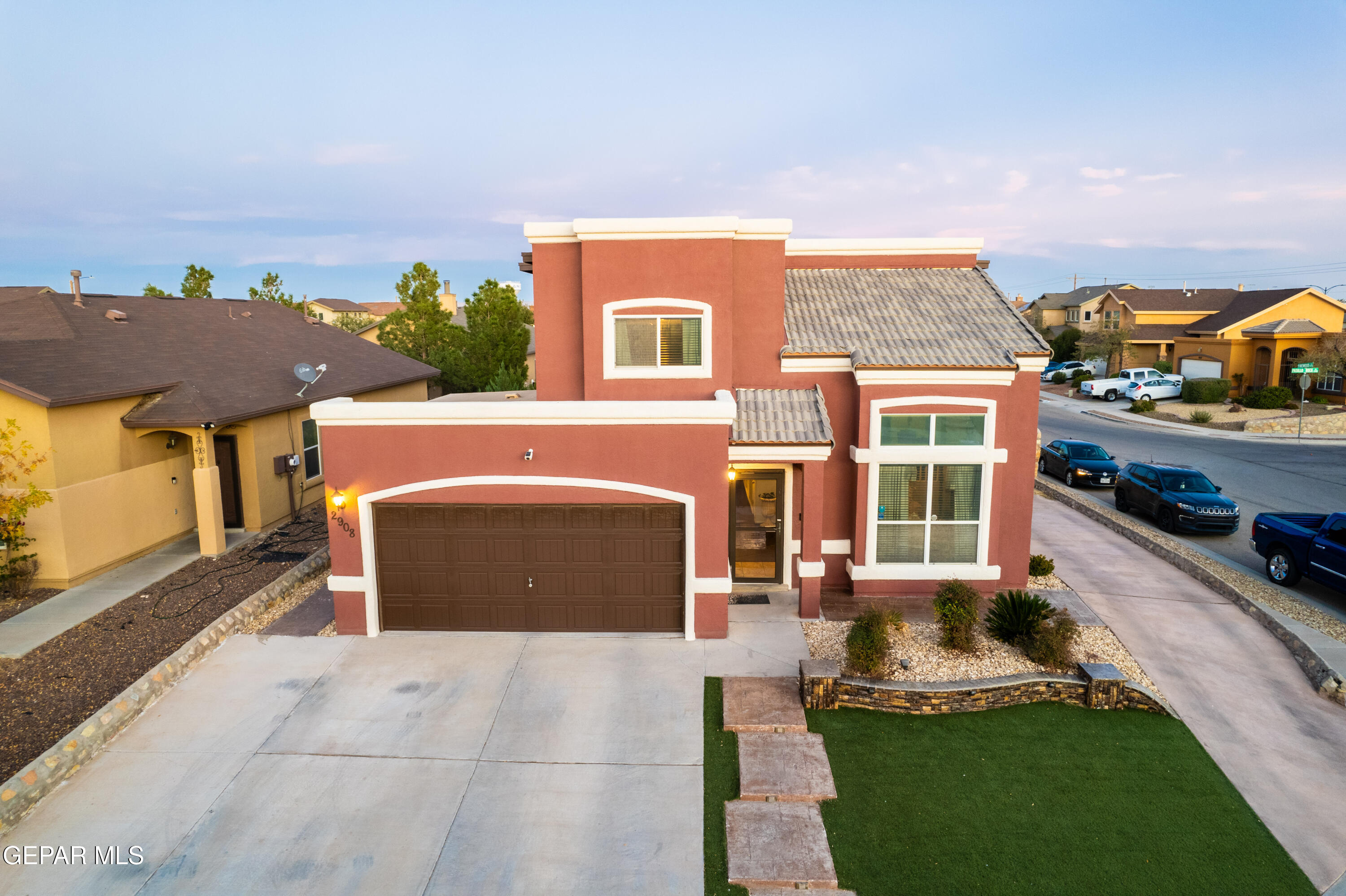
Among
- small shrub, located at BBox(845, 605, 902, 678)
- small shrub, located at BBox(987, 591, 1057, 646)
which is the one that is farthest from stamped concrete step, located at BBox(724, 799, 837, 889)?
small shrub, located at BBox(987, 591, 1057, 646)

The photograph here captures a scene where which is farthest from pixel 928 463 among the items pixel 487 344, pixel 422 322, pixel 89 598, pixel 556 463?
pixel 422 322

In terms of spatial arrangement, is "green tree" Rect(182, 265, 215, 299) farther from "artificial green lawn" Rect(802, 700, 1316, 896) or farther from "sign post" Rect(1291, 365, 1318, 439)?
"sign post" Rect(1291, 365, 1318, 439)

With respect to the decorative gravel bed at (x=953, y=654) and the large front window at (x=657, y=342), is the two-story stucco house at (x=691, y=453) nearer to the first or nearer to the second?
the large front window at (x=657, y=342)

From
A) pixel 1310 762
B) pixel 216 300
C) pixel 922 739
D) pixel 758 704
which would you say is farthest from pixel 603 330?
pixel 216 300

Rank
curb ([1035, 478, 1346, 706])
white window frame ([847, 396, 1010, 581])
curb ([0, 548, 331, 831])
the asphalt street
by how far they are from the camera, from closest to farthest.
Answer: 1. curb ([0, 548, 331, 831])
2. curb ([1035, 478, 1346, 706])
3. white window frame ([847, 396, 1010, 581])
4. the asphalt street

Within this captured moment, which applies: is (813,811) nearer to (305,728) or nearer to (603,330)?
(305,728)

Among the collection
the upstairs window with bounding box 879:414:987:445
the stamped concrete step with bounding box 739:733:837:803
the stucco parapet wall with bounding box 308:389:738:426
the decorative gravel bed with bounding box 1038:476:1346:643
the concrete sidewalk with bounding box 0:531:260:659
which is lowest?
the stamped concrete step with bounding box 739:733:837:803

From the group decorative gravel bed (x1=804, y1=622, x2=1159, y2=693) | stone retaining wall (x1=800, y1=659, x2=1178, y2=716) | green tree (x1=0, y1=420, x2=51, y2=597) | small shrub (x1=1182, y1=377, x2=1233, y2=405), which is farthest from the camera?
small shrub (x1=1182, y1=377, x2=1233, y2=405)

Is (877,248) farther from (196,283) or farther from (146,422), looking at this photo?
(196,283)
